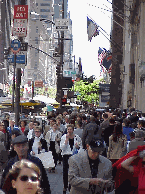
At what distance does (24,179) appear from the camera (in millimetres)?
3846

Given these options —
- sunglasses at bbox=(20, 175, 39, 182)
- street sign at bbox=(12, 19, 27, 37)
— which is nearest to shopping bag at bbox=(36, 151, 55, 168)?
sunglasses at bbox=(20, 175, 39, 182)

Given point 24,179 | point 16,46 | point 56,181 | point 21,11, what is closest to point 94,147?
point 24,179

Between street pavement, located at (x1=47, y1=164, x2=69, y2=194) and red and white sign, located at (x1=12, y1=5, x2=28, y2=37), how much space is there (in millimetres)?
7709

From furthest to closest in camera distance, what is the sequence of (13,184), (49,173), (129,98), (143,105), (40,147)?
(129,98), (143,105), (49,173), (40,147), (13,184)

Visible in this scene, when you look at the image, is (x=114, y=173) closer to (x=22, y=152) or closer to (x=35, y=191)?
(x=22, y=152)

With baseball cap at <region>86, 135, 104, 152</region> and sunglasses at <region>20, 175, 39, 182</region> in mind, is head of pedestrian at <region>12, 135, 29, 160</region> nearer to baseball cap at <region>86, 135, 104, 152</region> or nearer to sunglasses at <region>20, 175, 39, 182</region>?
baseball cap at <region>86, 135, 104, 152</region>

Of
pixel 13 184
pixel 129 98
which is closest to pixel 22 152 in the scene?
pixel 13 184

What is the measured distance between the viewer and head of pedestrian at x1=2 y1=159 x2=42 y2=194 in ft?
12.4

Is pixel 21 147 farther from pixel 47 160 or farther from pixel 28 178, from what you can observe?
pixel 28 178

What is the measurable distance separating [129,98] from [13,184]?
145 ft

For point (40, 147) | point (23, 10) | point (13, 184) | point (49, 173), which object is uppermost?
point (23, 10)

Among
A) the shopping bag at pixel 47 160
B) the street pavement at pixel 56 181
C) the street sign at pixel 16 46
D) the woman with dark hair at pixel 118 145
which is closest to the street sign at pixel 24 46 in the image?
the street sign at pixel 16 46

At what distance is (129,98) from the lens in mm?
47781

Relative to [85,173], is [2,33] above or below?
above
